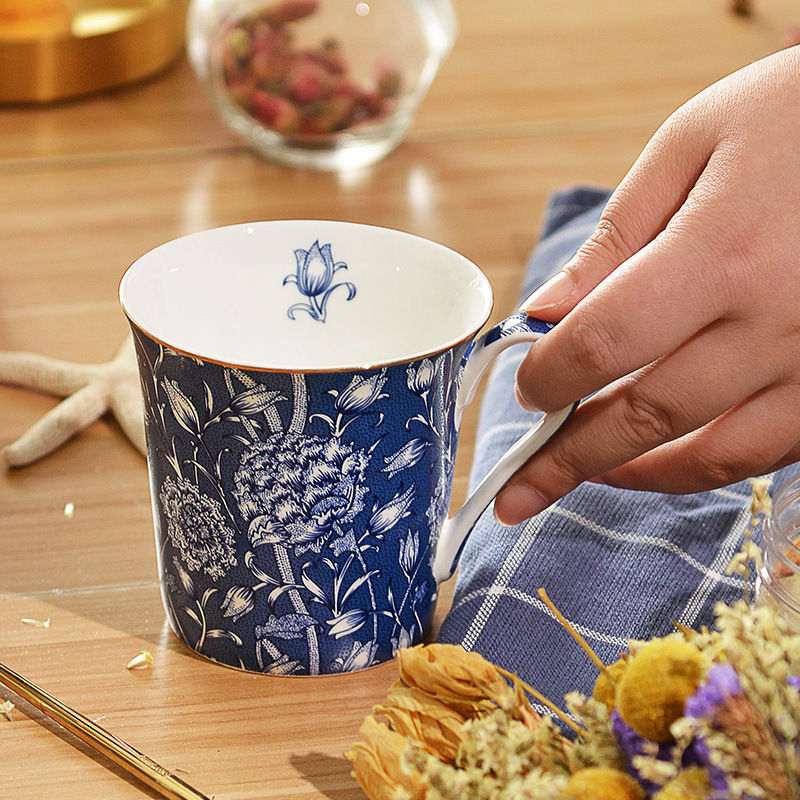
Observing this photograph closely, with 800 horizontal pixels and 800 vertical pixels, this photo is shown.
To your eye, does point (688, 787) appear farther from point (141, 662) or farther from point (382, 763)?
point (141, 662)

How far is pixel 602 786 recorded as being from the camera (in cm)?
26

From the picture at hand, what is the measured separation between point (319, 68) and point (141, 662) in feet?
1.98

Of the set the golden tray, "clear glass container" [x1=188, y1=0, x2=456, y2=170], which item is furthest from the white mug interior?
the golden tray

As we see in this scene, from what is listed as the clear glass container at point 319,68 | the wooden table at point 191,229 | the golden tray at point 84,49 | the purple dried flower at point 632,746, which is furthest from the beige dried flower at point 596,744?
the golden tray at point 84,49

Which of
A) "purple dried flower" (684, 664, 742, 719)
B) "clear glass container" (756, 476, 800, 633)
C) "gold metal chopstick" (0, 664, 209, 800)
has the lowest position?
"gold metal chopstick" (0, 664, 209, 800)

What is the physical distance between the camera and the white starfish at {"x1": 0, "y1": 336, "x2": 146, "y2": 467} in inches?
20.8

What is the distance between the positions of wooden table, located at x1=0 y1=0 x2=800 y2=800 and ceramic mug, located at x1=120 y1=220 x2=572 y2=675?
0.03 m

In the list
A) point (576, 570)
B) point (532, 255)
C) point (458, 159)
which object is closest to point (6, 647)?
point (576, 570)

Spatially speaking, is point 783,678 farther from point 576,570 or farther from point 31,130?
point 31,130

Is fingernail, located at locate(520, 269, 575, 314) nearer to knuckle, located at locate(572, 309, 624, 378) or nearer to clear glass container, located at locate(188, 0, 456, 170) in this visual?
knuckle, located at locate(572, 309, 624, 378)

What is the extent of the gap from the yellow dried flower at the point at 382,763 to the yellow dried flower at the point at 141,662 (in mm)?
120

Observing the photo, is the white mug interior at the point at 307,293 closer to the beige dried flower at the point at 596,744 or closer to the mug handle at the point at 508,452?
the mug handle at the point at 508,452

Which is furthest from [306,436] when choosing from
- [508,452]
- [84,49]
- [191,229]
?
[84,49]

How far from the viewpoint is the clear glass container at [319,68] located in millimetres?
882
